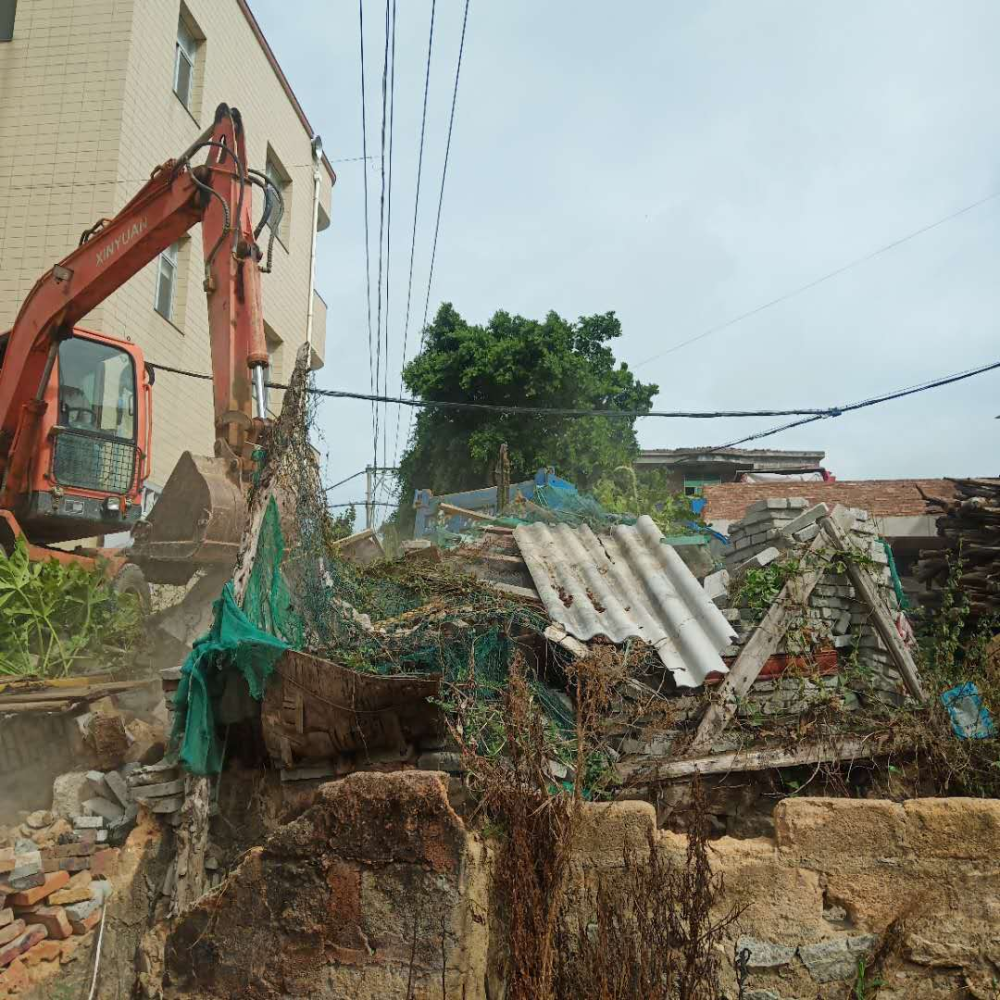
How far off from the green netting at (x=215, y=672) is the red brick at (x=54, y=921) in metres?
1.13

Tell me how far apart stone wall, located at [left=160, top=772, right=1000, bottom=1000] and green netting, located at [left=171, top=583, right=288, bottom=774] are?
1384mm

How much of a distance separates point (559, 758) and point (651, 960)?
1.45 meters

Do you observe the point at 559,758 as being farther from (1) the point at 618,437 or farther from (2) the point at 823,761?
(1) the point at 618,437

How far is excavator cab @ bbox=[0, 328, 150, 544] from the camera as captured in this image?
307 inches

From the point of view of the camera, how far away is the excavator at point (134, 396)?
692cm

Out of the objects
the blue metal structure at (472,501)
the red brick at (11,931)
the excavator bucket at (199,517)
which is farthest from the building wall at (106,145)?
the red brick at (11,931)

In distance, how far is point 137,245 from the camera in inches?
306

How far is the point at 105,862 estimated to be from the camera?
205 inches

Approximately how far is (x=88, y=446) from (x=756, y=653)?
20.6ft

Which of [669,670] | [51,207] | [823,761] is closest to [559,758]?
[669,670]

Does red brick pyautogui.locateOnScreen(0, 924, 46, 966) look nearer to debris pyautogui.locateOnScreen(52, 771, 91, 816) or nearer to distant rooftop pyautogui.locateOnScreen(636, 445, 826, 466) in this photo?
debris pyautogui.locateOnScreen(52, 771, 91, 816)

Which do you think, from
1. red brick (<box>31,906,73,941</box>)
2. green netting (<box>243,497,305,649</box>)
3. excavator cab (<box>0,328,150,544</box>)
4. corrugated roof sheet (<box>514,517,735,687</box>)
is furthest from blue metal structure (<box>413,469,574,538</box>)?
red brick (<box>31,906,73,941</box>)

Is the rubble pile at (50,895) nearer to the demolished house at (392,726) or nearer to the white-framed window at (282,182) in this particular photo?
the demolished house at (392,726)

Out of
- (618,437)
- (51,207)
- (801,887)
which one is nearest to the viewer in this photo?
(801,887)
